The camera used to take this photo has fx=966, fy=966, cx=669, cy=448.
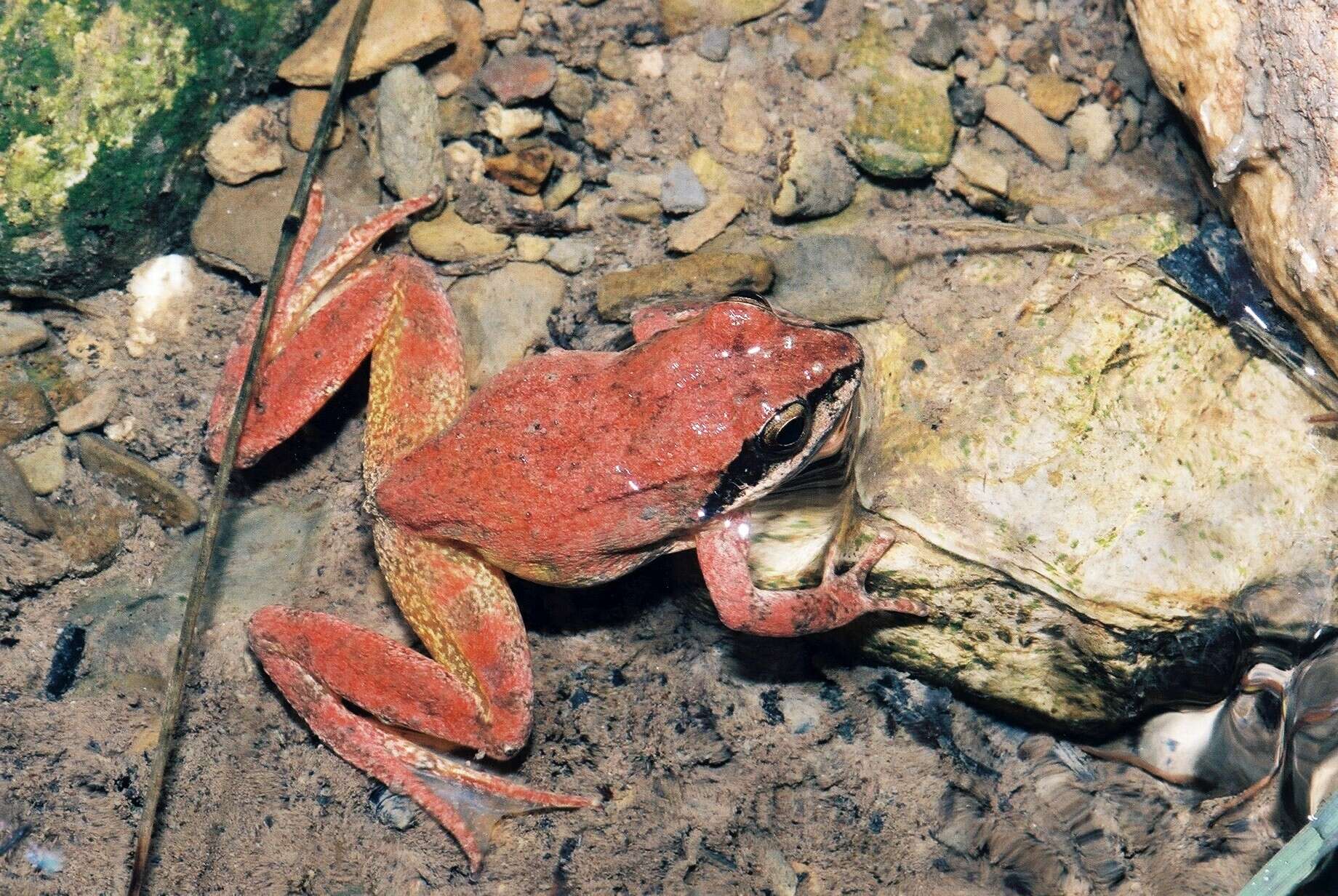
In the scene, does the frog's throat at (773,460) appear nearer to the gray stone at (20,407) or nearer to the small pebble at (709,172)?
the small pebble at (709,172)

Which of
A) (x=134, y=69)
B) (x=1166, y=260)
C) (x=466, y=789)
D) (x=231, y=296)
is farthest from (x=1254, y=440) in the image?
(x=134, y=69)

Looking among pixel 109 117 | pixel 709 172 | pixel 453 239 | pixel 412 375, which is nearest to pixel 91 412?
pixel 109 117

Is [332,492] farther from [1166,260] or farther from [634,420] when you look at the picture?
[1166,260]

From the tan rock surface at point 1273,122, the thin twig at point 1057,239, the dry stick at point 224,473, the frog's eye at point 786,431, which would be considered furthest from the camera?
the thin twig at point 1057,239

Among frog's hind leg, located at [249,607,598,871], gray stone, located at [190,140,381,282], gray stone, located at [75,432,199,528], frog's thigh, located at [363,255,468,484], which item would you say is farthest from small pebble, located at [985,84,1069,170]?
gray stone, located at [75,432,199,528]

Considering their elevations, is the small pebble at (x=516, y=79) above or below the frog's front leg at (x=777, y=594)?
above

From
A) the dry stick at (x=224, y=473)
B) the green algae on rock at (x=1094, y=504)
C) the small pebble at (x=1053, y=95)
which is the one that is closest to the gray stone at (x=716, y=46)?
the small pebble at (x=1053, y=95)

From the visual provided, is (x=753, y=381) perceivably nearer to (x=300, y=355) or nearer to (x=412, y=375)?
(x=412, y=375)
